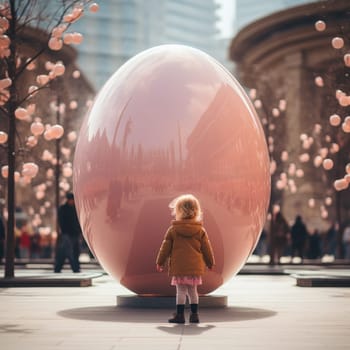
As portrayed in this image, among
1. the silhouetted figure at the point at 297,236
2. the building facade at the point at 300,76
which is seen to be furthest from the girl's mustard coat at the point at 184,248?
the building facade at the point at 300,76

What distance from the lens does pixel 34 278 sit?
19516 millimetres

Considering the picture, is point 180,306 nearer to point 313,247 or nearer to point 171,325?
point 171,325

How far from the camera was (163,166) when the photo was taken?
42.0 ft

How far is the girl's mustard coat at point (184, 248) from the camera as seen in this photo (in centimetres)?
1141

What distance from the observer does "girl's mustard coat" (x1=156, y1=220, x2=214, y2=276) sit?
11.4 meters

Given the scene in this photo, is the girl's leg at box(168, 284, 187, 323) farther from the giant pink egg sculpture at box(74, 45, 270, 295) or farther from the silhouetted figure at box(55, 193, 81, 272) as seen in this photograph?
the silhouetted figure at box(55, 193, 81, 272)

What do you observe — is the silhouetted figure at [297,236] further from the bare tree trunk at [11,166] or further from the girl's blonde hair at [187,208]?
the girl's blonde hair at [187,208]

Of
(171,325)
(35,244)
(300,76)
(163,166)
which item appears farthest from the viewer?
(300,76)

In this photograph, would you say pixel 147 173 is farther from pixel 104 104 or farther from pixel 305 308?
pixel 305 308

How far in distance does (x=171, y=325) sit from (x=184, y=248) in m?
0.89

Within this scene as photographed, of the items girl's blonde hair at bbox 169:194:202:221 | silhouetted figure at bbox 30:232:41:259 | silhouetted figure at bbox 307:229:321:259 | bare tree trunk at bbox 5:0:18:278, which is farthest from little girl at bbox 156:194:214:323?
silhouetted figure at bbox 307:229:321:259

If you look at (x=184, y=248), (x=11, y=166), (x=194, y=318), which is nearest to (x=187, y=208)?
(x=184, y=248)

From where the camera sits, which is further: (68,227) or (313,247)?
(313,247)

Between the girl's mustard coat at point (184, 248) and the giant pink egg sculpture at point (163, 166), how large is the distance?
136cm
